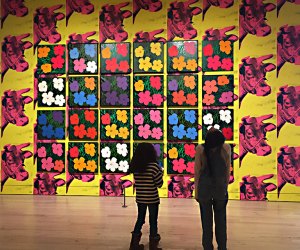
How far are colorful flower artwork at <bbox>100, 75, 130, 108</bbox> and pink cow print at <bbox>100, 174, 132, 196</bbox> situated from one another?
1.25 meters

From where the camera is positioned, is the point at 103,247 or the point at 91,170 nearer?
the point at 103,247

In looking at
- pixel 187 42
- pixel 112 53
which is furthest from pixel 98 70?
pixel 187 42

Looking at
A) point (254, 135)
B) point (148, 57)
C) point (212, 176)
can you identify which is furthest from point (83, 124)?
point (212, 176)

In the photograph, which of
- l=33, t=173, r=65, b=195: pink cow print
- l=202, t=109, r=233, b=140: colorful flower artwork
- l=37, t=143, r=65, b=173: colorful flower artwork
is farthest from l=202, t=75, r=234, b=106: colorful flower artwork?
l=33, t=173, r=65, b=195: pink cow print

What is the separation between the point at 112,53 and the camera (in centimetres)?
773

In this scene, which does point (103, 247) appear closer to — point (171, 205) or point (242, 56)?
point (171, 205)

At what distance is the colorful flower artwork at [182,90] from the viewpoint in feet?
24.7

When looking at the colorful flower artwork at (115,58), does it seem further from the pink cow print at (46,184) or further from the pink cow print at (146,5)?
the pink cow print at (46,184)

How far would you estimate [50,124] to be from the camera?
309 inches

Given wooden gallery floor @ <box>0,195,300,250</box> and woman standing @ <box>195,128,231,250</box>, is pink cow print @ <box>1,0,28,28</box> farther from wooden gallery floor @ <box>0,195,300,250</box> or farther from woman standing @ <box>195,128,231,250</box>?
woman standing @ <box>195,128,231,250</box>

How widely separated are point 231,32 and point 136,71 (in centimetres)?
174

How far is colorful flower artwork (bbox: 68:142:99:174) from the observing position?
7746mm

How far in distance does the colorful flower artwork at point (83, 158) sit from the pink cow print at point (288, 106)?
3.17 meters

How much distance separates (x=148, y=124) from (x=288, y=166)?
2441 mm
